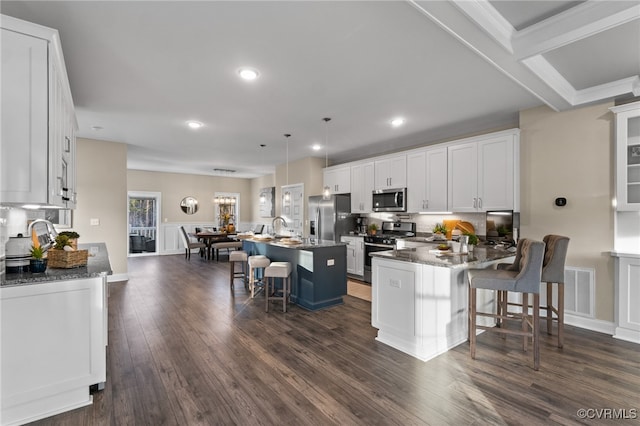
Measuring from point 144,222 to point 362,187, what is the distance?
24.7 ft

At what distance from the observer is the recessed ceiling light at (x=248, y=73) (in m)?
2.86

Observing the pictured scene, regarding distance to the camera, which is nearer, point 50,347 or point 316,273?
point 50,347

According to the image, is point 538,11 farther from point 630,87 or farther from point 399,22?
point 630,87

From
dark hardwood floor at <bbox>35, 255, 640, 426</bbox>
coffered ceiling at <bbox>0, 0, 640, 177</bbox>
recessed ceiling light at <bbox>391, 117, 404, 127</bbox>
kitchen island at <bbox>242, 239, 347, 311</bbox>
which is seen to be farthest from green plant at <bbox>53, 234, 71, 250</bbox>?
recessed ceiling light at <bbox>391, 117, 404, 127</bbox>

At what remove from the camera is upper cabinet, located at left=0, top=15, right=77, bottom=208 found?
180cm

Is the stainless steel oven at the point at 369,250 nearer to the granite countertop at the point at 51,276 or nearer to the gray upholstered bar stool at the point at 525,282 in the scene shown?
the gray upholstered bar stool at the point at 525,282

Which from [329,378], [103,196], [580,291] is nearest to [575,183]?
[580,291]

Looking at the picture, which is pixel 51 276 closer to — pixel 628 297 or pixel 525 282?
pixel 525 282

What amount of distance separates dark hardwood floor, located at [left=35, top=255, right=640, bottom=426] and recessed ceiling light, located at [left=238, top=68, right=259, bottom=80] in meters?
2.71

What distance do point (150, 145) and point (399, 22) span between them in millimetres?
5549

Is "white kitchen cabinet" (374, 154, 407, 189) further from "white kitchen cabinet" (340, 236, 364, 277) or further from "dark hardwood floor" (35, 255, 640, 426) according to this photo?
"dark hardwood floor" (35, 255, 640, 426)

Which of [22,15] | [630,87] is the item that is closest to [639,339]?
[630,87]

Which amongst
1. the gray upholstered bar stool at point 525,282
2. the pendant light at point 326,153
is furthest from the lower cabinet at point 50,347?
the pendant light at point 326,153

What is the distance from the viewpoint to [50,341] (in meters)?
1.97
